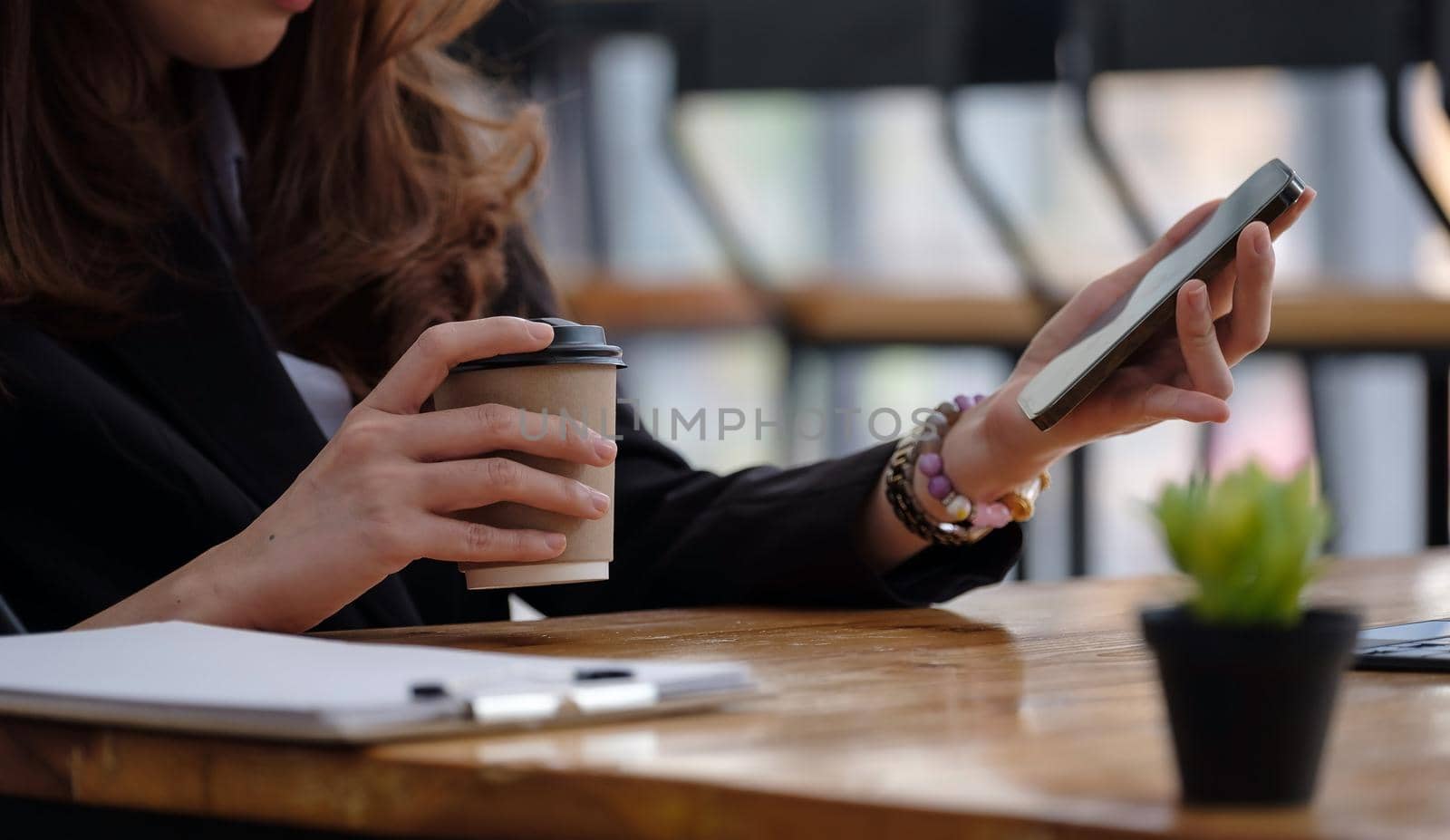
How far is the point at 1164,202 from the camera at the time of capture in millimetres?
3309

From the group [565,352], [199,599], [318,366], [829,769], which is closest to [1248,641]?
[829,769]

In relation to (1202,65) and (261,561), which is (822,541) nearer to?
(261,561)

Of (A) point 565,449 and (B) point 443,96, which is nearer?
(A) point 565,449

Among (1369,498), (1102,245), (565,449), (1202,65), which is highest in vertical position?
(1202,65)

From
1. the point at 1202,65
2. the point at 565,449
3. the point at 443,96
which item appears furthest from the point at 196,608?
the point at 1202,65

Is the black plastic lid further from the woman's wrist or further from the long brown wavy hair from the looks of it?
the long brown wavy hair

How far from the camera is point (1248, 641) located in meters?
0.48

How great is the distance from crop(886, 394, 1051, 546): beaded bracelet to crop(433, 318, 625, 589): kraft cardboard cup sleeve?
0.30m

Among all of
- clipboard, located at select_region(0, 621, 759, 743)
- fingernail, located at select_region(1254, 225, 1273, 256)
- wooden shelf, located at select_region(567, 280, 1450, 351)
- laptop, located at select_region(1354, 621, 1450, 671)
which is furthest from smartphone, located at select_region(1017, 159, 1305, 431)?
wooden shelf, located at select_region(567, 280, 1450, 351)

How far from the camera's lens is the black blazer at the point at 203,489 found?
47.8 inches

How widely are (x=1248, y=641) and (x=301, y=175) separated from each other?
1.24 meters

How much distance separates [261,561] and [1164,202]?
8.64 ft

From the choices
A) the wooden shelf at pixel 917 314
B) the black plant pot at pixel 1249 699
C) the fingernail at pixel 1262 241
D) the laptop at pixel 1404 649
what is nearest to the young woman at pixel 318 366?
the fingernail at pixel 1262 241

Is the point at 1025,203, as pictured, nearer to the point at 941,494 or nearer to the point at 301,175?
the point at 301,175
